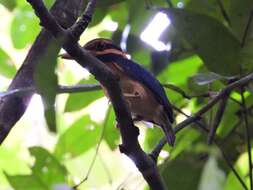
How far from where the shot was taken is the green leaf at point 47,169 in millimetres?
1809

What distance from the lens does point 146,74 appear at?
1.57 meters

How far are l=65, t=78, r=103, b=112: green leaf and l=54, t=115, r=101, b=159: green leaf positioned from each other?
0.55 ft

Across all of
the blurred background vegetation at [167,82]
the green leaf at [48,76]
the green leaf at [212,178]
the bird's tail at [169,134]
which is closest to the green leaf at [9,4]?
the blurred background vegetation at [167,82]

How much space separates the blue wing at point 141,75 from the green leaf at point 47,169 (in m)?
0.42

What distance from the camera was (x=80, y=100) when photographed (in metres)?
1.97

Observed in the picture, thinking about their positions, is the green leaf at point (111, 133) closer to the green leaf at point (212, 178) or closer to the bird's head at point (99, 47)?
the bird's head at point (99, 47)

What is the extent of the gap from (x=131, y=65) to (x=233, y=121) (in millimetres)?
530

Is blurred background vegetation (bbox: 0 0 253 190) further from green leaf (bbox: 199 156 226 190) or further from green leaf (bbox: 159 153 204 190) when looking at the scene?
green leaf (bbox: 199 156 226 190)

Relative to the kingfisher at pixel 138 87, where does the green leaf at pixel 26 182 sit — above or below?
below

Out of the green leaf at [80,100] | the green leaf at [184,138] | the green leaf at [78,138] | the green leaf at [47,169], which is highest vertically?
the green leaf at [80,100]

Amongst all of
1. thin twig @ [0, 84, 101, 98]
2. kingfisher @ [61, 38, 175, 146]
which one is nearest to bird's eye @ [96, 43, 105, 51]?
kingfisher @ [61, 38, 175, 146]

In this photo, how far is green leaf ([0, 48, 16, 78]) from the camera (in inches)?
73.9

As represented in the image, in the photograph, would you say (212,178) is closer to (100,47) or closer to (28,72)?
(100,47)

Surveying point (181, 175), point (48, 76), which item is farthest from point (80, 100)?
point (48, 76)
